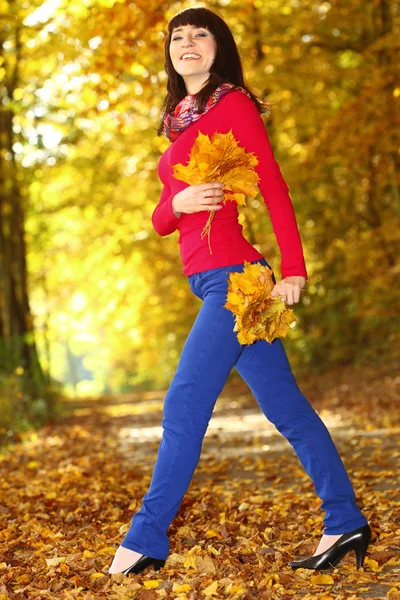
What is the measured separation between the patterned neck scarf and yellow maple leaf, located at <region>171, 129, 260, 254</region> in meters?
0.18

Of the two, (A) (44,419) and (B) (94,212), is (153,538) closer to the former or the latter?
(A) (44,419)

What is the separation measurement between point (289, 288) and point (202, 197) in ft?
1.72

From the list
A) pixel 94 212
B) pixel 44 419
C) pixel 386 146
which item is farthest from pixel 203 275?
pixel 94 212

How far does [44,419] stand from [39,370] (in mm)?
1644

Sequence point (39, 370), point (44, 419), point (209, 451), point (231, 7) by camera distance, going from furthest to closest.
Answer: point (39, 370) → point (44, 419) → point (231, 7) → point (209, 451)

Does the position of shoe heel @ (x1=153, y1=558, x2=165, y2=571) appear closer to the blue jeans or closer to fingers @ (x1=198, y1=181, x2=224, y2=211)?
the blue jeans

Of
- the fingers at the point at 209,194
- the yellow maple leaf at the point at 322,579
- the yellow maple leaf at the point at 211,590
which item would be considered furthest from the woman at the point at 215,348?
the yellow maple leaf at the point at 211,590

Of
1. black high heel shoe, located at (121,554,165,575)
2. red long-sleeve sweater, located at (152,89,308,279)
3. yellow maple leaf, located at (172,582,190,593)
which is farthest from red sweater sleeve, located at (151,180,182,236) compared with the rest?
yellow maple leaf, located at (172,582,190,593)

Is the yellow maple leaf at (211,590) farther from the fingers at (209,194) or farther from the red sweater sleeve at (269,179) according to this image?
the fingers at (209,194)

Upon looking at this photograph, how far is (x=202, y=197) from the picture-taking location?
339cm

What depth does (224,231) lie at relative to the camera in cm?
352

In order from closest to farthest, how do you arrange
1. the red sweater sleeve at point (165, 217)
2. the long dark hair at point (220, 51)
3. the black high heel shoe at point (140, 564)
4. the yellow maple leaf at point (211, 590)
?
1. the yellow maple leaf at point (211, 590)
2. the black high heel shoe at point (140, 564)
3. the red sweater sleeve at point (165, 217)
4. the long dark hair at point (220, 51)

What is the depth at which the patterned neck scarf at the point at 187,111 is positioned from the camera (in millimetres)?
3523

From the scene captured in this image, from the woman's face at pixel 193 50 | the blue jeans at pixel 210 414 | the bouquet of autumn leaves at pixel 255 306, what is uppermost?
the woman's face at pixel 193 50
